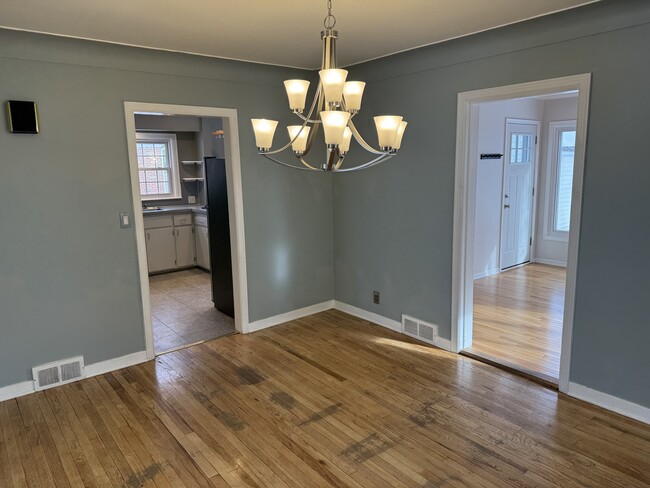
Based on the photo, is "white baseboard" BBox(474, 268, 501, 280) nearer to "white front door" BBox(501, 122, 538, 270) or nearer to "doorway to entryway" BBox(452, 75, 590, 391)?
"doorway to entryway" BBox(452, 75, 590, 391)

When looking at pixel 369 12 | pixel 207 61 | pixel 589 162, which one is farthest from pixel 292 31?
pixel 589 162

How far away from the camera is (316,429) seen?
112 inches

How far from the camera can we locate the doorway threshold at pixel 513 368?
329cm

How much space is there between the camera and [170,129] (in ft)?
22.8

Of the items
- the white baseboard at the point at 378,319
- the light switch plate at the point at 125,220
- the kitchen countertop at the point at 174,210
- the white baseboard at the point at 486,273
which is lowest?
the white baseboard at the point at 378,319

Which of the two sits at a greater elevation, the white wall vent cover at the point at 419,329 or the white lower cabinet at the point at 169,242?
the white lower cabinet at the point at 169,242

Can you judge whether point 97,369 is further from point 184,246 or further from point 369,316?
point 184,246

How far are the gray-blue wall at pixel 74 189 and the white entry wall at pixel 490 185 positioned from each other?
3412mm

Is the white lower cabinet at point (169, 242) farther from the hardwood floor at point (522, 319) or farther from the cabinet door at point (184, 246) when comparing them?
the hardwood floor at point (522, 319)

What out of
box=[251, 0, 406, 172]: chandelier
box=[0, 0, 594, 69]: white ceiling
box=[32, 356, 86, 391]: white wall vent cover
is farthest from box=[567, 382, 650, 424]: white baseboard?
box=[32, 356, 86, 391]: white wall vent cover

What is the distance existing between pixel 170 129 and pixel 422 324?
4989mm

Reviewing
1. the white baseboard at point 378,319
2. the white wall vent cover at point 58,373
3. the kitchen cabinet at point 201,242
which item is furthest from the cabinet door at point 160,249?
the white wall vent cover at point 58,373

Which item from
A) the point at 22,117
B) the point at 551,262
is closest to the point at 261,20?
the point at 22,117

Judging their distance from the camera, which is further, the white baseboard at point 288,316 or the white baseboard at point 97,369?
the white baseboard at point 288,316
